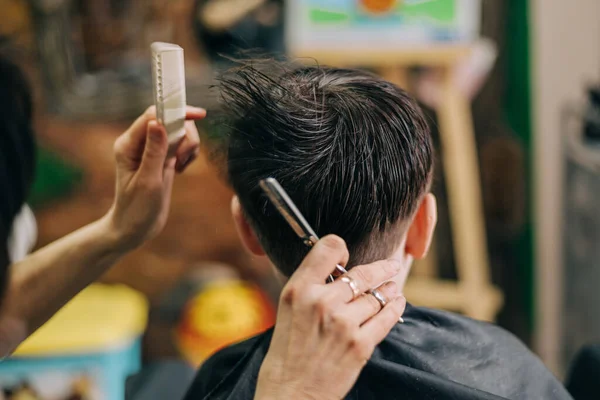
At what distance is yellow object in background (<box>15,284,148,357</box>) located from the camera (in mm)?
1898

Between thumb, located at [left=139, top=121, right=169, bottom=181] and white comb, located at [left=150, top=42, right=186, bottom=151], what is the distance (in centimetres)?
1

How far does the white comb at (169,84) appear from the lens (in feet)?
2.62

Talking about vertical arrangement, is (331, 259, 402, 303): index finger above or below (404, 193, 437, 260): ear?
above

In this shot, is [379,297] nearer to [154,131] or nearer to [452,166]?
[154,131]

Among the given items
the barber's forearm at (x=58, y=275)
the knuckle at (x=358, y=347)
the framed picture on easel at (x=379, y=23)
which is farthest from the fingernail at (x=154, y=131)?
the framed picture on easel at (x=379, y=23)

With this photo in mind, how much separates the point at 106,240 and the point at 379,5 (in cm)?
157

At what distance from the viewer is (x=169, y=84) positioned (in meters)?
0.82

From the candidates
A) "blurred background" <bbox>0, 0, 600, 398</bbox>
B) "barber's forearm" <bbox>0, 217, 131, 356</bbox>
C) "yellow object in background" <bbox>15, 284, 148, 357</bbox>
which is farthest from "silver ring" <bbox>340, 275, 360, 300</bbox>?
"blurred background" <bbox>0, 0, 600, 398</bbox>

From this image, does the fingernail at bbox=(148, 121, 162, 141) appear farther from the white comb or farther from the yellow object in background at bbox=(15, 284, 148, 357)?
the yellow object in background at bbox=(15, 284, 148, 357)

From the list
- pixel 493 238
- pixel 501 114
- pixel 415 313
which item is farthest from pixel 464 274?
pixel 415 313

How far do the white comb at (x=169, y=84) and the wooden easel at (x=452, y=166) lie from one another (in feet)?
4.31

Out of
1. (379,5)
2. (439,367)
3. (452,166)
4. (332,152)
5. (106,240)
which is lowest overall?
(452,166)

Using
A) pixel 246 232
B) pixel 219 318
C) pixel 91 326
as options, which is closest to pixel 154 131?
pixel 246 232

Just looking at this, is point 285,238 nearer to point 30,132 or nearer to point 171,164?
point 171,164
